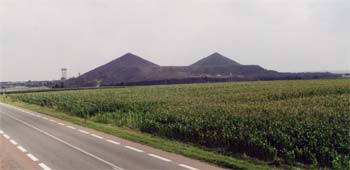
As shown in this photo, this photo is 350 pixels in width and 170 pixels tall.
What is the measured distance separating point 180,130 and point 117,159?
18.6 ft

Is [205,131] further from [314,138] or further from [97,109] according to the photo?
[97,109]

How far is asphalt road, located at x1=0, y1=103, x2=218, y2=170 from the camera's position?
11250mm

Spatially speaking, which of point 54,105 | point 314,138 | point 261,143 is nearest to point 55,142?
point 261,143

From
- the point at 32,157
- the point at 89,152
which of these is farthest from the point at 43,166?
the point at 89,152

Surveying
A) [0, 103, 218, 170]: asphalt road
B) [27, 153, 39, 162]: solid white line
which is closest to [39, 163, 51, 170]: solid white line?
[0, 103, 218, 170]: asphalt road

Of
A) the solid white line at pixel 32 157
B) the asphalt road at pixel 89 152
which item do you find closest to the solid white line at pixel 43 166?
the asphalt road at pixel 89 152

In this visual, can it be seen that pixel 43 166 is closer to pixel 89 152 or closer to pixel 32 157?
pixel 32 157

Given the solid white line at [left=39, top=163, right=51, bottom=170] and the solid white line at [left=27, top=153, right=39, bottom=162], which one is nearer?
the solid white line at [left=39, top=163, right=51, bottom=170]

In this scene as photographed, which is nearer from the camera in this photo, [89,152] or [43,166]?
[43,166]

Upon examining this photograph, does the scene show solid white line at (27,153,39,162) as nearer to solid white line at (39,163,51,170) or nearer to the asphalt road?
the asphalt road

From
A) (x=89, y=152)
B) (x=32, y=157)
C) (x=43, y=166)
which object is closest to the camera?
(x=43, y=166)

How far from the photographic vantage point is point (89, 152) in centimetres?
Answer: 1340

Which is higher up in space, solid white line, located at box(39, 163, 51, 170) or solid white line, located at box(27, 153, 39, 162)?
solid white line, located at box(39, 163, 51, 170)

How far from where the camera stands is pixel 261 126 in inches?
607
